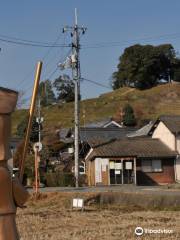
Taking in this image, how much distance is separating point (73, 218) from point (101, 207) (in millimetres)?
4007

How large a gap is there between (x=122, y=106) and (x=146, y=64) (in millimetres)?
7945

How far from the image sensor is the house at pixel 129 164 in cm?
3819

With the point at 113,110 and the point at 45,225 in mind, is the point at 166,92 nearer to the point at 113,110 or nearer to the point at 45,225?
the point at 113,110

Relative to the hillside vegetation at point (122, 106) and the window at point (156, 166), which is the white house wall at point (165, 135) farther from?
the hillside vegetation at point (122, 106)

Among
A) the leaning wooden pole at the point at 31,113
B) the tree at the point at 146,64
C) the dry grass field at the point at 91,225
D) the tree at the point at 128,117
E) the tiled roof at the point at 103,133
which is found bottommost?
the dry grass field at the point at 91,225

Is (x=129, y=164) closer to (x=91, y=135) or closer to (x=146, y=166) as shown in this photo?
(x=146, y=166)

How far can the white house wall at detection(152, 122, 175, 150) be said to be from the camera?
41.4 metres

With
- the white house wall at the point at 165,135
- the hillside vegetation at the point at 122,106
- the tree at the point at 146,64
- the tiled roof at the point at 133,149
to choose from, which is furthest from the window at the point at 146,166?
the tree at the point at 146,64

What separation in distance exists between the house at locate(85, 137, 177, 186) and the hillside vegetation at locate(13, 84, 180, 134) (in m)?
36.6

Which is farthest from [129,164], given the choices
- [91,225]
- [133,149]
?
[91,225]

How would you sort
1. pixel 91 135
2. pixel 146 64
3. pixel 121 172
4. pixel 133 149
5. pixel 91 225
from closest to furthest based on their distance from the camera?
pixel 91 225 → pixel 121 172 → pixel 133 149 → pixel 91 135 → pixel 146 64

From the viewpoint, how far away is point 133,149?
1558 inches

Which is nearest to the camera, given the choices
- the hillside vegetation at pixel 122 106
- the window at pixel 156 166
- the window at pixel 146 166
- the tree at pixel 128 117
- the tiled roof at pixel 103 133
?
the window at pixel 146 166

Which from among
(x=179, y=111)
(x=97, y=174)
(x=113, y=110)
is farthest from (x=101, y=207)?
(x=113, y=110)
